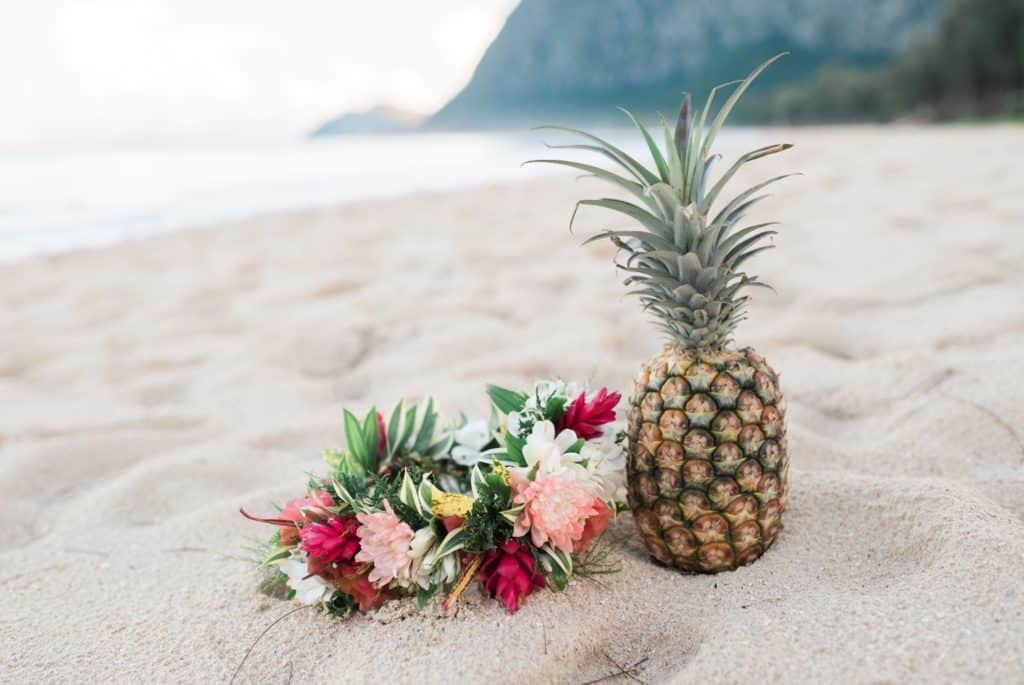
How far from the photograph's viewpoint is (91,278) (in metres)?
5.47

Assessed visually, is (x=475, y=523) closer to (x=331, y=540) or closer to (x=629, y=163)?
(x=331, y=540)

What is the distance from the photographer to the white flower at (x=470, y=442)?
1572mm

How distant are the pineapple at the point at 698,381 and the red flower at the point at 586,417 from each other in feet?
0.22

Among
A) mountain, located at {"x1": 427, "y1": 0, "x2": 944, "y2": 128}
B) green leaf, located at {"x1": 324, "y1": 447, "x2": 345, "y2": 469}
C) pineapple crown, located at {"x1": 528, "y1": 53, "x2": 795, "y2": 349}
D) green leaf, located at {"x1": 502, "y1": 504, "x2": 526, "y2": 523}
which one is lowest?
green leaf, located at {"x1": 502, "y1": 504, "x2": 526, "y2": 523}

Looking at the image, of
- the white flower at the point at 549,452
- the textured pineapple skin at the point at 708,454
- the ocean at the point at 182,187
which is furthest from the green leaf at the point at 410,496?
the ocean at the point at 182,187

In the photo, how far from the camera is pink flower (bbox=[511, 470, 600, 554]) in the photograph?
1315mm

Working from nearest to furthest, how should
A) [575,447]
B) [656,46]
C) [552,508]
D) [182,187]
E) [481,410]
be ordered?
1. [552,508]
2. [575,447]
3. [481,410]
4. [182,187]
5. [656,46]

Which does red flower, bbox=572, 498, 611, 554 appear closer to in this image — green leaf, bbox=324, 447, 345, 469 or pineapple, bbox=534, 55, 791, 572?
pineapple, bbox=534, 55, 791, 572

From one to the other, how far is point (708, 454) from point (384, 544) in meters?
0.61

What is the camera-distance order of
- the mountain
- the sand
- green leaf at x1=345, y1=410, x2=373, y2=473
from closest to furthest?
the sand
green leaf at x1=345, y1=410, x2=373, y2=473
the mountain

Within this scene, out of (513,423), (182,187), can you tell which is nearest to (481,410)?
(513,423)

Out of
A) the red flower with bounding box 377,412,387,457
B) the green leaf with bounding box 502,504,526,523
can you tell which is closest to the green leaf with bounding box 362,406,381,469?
the red flower with bounding box 377,412,387,457

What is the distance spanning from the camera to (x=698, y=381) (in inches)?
54.4

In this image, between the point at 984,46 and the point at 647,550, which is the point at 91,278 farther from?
the point at 984,46
